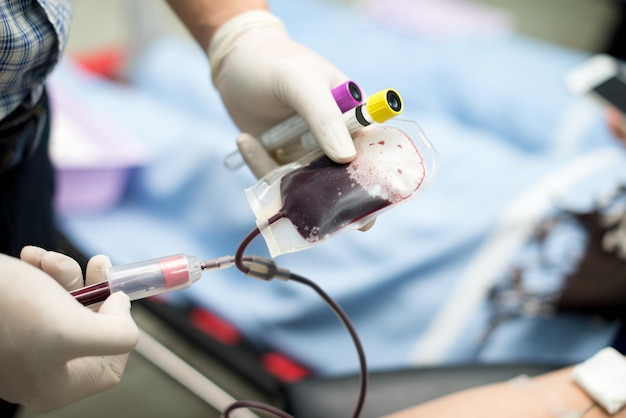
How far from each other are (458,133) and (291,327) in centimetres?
73

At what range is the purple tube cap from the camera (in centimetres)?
69

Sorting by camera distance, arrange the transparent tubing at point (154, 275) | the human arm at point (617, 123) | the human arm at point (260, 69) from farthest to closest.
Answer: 1. the human arm at point (617, 123)
2. the human arm at point (260, 69)
3. the transparent tubing at point (154, 275)

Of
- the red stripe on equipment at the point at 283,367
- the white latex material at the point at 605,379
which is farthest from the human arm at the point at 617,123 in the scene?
the red stripe on equipment at the point at 283,367

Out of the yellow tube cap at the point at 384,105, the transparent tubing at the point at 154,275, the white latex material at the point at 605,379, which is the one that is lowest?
Answer: the white latex material at the point at 605,379

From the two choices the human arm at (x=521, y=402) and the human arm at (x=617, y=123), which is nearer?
the human arm at (x=521, y=402)

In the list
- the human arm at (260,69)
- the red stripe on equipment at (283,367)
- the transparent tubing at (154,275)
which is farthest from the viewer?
the red stripe on equipment at (283,367)

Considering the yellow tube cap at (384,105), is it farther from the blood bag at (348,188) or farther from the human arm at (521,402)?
the human arm at (521,402)

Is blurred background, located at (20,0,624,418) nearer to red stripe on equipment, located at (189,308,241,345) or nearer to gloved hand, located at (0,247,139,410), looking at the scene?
red stripe on equipment, located at (189,308,241,345)

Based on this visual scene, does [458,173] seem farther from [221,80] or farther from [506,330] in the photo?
[221,80]

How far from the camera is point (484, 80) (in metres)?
1.78

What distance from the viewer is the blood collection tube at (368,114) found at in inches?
24.2

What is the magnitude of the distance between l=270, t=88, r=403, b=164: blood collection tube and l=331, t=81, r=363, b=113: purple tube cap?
2 centimetres

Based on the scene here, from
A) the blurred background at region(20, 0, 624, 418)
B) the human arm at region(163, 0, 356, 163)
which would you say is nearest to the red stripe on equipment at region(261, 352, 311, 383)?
the blurred background at region(20, 0, 624, 418)

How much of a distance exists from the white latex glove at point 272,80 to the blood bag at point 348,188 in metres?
0.03
